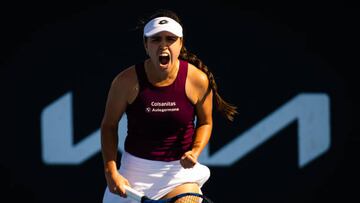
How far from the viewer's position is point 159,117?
12.8ft

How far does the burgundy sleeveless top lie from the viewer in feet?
12.8

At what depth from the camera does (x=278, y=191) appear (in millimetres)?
5801

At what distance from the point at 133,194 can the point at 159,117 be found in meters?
0.39

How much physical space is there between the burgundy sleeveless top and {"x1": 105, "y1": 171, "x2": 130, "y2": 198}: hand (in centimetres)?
19

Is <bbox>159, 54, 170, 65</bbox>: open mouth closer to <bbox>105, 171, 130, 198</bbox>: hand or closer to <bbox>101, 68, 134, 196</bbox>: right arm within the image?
<bbox>101, 68, 134, 196</bbox>: right arm

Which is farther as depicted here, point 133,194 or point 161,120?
point 161,120

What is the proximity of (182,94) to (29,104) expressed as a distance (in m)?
2.40

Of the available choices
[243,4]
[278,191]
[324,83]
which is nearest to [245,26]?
[243,4]

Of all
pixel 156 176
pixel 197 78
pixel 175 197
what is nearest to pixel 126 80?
pixel 197 78

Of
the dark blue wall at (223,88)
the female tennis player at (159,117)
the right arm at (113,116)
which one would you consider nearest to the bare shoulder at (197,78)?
the female tennis player at (159,117)

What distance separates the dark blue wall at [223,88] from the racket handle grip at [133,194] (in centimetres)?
212

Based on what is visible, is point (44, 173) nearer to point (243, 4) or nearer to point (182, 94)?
point (243, 4)

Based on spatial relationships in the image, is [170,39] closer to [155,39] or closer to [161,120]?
[155,39]

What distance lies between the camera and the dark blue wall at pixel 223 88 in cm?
564
